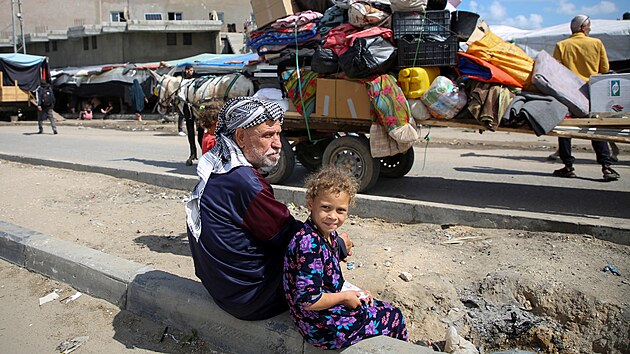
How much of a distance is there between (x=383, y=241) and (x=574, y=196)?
9.30 ft

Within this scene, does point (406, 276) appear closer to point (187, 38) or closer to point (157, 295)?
point (157, 295)

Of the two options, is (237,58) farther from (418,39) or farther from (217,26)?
(418,39)

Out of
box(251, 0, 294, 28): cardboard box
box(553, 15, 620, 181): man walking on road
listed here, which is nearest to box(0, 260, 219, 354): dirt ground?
box(251, 0, 294, 28): cardboard box

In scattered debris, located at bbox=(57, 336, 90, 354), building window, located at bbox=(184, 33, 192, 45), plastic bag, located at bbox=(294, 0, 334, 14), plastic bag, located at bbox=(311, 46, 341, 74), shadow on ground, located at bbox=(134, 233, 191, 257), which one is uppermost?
plastic bag, located at bbox=(294, 0, 334, 14)

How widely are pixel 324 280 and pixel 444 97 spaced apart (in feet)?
12.1

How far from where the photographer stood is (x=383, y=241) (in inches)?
204

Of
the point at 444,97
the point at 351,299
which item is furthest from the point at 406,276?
the point at 444,97

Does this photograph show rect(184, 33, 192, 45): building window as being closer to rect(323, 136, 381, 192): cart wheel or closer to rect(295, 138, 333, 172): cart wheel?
rect(295, 138, 333, 172): cart wheel

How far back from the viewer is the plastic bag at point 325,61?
6.25m

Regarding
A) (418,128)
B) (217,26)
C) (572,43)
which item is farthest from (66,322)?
(217,26)

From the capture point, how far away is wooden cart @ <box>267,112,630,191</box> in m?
5.36

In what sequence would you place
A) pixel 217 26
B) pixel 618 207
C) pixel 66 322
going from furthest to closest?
pixel 217 26, pixel 618 207, pixel 66 322

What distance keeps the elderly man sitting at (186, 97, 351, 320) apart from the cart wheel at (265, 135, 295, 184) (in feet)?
14.1

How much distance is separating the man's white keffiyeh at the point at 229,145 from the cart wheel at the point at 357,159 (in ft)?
12.1
